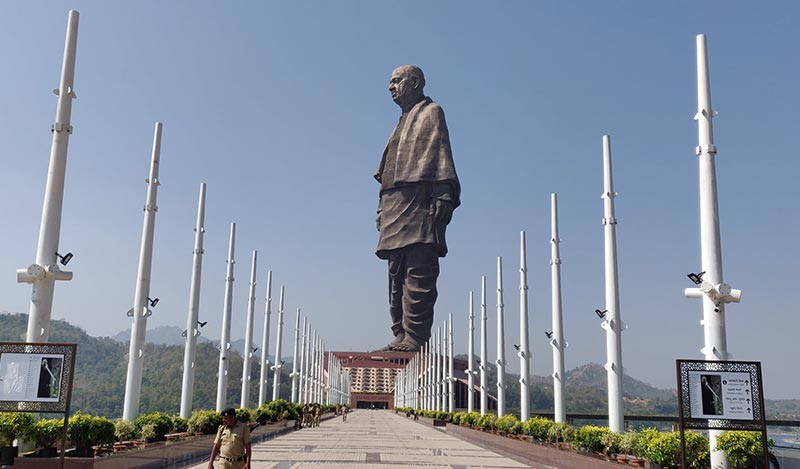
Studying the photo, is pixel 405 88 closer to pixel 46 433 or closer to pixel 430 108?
pixel 430 108

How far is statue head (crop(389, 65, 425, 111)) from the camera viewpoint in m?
100

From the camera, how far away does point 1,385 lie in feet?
35.6

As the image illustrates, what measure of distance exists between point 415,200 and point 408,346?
20.7 m

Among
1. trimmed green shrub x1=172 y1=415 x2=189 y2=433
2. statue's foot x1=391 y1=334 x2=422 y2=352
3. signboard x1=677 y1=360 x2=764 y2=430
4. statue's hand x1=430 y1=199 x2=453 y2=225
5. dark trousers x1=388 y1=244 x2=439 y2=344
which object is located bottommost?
trimmed green shrub x1=172 y1=415 x2=189 y2=433

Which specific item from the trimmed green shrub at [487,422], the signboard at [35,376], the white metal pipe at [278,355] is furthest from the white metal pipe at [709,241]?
the white metal pipe at [278,355]

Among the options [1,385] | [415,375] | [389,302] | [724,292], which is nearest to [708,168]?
[724,292]

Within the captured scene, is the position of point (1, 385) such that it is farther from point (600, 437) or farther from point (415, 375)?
point (415, 375)

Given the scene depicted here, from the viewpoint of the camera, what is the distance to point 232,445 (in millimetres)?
9219

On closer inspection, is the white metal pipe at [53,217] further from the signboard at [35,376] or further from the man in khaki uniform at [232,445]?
the man in khaki uniform at [232,445]

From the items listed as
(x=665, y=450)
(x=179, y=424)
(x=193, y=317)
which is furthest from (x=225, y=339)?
(x=665, y=450)

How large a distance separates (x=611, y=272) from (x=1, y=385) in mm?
13220

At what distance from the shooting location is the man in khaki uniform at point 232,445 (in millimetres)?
9211

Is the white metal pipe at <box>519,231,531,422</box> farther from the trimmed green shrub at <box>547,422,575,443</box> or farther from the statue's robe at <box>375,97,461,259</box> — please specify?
the statue's robe at <box>375,97,461,259</box>

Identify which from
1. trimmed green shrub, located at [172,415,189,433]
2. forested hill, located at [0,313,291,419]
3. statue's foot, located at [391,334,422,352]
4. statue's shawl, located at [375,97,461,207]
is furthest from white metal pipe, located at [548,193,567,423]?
statue's foot, located at [391,334,422,352]
